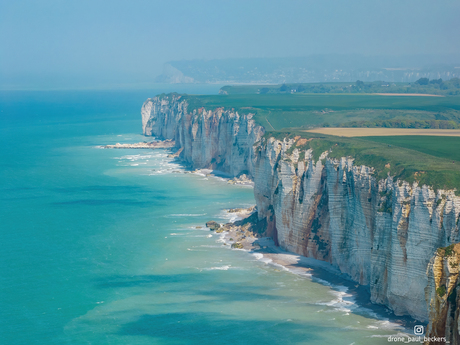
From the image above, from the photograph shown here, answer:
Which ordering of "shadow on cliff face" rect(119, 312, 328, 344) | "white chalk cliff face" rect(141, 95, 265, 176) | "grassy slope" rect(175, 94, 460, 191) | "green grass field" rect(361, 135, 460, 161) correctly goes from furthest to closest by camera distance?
"white chalk cliff face" rect(141, 95, 265, 176) → "green grass field" rect(361, 135, 460, 161) → "grassy slope" rect(175, 94, 460, 191) → "shadow on cliff face" rect(119, 312, 328, 344)

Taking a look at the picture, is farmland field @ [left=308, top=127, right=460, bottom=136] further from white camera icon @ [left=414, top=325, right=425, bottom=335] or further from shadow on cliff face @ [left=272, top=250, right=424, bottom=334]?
white camera icon @ [left=414, top=325, right=425, bottom=335]

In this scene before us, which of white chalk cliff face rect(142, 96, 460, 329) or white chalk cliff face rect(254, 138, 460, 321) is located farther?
white chalk cliff face rect(254, 138, 460, 321)

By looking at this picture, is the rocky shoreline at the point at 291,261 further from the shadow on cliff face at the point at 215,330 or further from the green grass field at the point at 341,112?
the green grass field at the point at 341,112

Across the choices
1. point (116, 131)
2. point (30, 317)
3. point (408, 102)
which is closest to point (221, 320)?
point (30, 317)

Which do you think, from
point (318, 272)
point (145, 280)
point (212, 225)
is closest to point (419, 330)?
point (318, 272)

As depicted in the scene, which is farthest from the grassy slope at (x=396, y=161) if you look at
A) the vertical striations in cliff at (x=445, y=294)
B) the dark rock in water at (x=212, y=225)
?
the vertical striations in cliff at (x=445, y=294)

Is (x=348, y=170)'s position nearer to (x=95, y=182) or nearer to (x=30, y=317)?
(x=30, y=317)

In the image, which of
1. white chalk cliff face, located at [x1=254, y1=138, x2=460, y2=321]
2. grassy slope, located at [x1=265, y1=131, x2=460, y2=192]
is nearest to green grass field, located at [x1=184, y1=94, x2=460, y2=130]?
grassy slope, located at [x1=265, y1=131, x2=460, y2=192]
